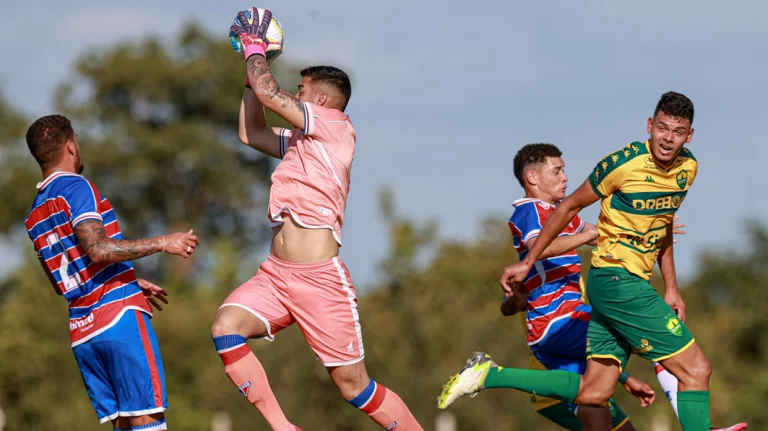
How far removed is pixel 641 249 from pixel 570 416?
2167mm

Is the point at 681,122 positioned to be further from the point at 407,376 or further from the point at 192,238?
the point at 407,376

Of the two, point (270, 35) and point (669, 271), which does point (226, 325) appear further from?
point (669, 271)

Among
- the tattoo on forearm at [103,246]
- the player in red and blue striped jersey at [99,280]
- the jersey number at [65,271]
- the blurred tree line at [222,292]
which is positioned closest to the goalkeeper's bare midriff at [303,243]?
the player in red and blue striped jersey at [99,280]

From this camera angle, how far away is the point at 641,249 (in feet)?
26.9

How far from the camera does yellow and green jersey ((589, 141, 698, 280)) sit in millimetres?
8016

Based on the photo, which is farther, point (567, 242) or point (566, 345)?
point (566, 345)

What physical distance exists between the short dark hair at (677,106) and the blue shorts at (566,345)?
1.95 m

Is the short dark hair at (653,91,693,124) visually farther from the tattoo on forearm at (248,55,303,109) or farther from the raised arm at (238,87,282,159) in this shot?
the raised arm at (238,87,282,159)

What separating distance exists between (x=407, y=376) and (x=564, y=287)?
19.0 m

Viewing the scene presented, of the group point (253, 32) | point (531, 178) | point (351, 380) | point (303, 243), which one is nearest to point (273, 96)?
point (253, 32)

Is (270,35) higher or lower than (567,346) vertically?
higher

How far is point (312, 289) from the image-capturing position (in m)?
8.14

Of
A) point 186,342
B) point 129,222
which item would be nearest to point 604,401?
point 186,342

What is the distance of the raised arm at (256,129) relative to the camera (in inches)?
344
